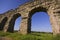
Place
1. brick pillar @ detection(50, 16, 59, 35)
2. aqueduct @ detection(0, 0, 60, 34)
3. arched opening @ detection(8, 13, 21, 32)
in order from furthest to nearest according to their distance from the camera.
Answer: arched opening @ detection(8, 13, 21, 32), aqueduct @ detection(0, 0, 60, 34), brick pillar @ detection(50, 16, 59, 35)

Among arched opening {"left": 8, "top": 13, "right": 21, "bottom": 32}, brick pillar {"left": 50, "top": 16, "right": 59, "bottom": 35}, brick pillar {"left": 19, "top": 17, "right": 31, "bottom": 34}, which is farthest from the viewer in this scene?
arched opening {"left": 8, "top": 13, "right": 21, "bottom": 32}

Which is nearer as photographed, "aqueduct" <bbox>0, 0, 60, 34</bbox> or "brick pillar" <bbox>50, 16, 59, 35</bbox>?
"brick pillar" <bbox>50, 16, 59, 35</bbox>

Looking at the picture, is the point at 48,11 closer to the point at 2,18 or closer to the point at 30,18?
the point at 30,18

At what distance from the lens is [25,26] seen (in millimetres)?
10609

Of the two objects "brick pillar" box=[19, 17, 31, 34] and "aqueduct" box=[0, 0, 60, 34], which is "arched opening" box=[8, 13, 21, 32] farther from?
"brick pillar" box=[19, 17, 31, 34]

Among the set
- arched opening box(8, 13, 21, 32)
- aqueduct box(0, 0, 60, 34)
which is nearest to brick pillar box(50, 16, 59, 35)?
aqueduct box(0, 0, 60, 34)

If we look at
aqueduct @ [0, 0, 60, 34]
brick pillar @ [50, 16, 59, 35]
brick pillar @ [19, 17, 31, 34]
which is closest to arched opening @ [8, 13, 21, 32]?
aqueduct @ [0, 0, 60, 34]

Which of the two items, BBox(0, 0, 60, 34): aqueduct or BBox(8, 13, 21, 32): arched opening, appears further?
BBox(8, 13, 21, 32): arched opening

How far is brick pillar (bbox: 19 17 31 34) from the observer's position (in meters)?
10.5

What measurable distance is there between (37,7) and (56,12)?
2.24 meters

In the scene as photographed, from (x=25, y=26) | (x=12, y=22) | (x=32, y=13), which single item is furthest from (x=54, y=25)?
(x=12, y=22)

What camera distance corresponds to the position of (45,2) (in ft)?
34.0

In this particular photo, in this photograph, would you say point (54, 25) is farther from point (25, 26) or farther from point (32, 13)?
point (32, 13)

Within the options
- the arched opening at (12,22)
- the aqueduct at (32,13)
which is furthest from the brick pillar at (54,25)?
the arched opening at (12,22)
